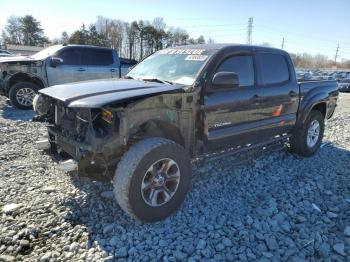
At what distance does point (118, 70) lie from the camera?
11.2m

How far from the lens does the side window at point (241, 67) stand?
4.29 meters

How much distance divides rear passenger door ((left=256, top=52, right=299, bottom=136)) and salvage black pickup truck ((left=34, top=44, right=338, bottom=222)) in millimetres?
16

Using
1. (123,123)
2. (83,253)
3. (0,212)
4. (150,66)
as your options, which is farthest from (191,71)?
(0,212)

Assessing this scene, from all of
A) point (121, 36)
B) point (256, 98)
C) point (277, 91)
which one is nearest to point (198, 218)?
point (256, 98)

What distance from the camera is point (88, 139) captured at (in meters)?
3.21

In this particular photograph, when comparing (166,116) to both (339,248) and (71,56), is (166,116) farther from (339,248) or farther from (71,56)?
(71,56)

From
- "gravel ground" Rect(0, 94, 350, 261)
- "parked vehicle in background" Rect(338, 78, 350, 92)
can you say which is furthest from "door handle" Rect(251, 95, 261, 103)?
"parked vehicle in background" Rect(338, 78, 350, 92)

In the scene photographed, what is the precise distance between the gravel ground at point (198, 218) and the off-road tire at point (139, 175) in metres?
0.16

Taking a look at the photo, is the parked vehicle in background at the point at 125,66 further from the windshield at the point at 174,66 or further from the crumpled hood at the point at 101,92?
the crumpled hood at the point at 101,92

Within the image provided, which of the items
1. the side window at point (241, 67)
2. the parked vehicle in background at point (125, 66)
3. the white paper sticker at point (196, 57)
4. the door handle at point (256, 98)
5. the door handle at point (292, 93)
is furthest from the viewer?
the parked vehicle in background at point (125, 66)

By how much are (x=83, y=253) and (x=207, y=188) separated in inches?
73.8

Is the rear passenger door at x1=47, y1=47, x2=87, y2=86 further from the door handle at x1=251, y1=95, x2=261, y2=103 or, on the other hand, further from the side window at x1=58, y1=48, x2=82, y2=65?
the door handle at x1=251, y1=95, x2=261, y2=103

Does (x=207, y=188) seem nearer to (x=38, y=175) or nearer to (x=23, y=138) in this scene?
(x=38, y=175)

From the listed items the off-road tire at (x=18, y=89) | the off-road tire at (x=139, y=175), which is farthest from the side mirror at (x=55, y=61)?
the off-road tire at (x=139, y=175)
